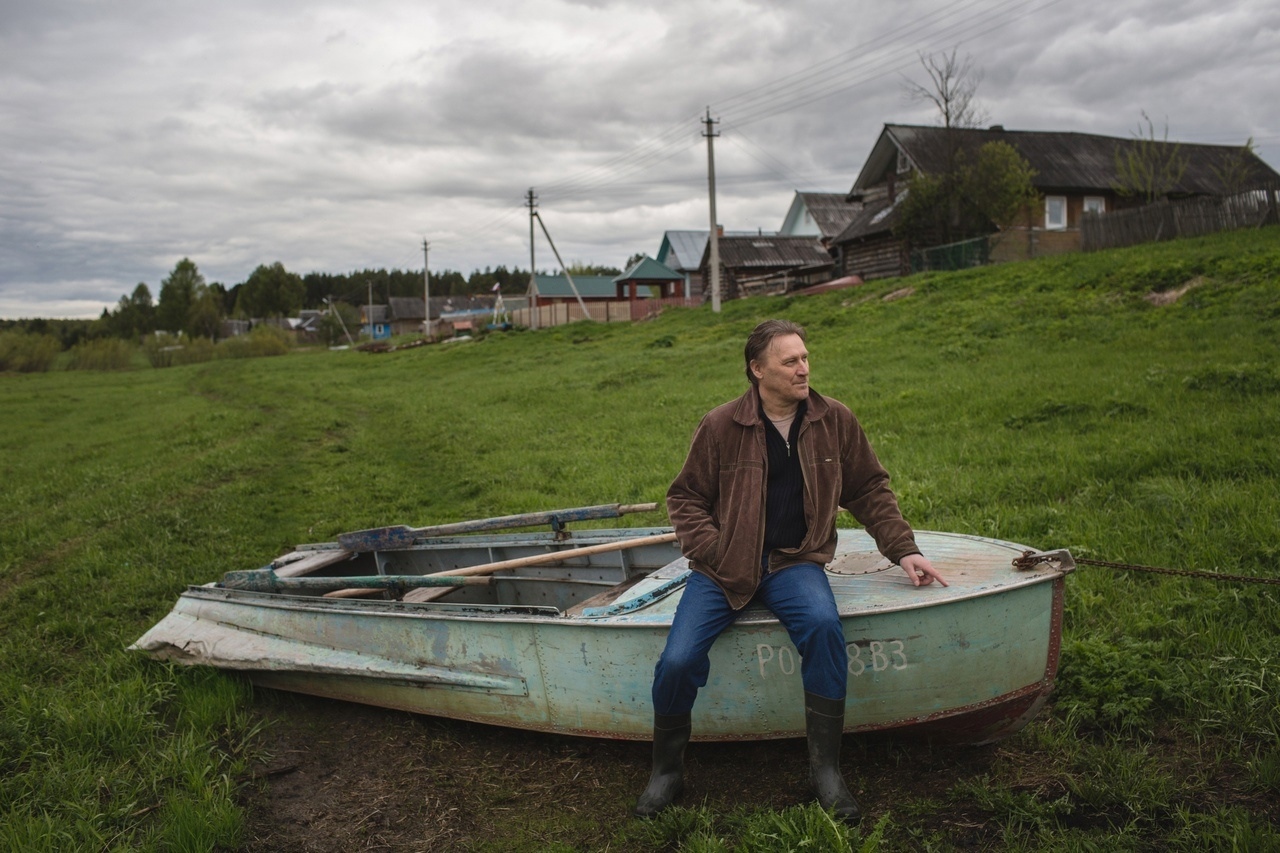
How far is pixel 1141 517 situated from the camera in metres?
5.58

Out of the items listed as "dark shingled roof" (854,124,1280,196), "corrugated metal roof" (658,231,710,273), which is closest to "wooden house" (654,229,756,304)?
"corrugated metal roof" (658,231,710,273)

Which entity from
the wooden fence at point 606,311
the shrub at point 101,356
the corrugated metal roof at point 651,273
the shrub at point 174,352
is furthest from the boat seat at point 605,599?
the corrugated metal roof at point 651,273

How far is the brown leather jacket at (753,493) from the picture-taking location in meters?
3.59

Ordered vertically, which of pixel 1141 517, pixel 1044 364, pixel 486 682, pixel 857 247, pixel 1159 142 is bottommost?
pixel 486 682

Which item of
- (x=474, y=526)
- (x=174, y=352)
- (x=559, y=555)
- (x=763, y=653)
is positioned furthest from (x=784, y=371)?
(x=174, y=352)

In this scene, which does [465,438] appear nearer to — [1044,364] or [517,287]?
[1044,364]

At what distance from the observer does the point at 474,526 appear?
559 centimetres

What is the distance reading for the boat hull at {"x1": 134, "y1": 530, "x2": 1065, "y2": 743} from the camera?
3426 millimetres

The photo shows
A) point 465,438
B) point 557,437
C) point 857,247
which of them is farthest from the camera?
point 857,247

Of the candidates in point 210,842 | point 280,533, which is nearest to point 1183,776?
point 210,842

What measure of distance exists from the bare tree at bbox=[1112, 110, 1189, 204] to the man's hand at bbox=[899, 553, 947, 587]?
2807cm

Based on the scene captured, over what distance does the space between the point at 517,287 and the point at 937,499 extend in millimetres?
130006

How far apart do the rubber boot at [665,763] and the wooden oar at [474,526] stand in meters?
1.77

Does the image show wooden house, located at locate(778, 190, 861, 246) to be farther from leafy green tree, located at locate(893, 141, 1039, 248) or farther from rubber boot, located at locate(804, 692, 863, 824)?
rubber boot, located at locate(804, 692, 863, 824)
